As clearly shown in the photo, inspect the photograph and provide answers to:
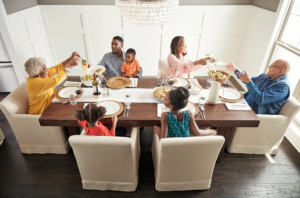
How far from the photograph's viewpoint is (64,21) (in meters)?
3.49

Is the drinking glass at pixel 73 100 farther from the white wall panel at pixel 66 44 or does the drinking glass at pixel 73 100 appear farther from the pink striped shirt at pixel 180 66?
the white wall panel at pixel 66 44

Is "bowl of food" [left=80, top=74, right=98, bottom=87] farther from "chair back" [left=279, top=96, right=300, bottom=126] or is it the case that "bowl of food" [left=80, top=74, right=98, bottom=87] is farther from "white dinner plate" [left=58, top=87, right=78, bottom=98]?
"chair back" [left=279, top=96, right=300, bottom=126]

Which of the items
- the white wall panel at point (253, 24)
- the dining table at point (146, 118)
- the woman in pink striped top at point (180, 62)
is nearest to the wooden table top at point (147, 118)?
the dining table at point (146, 118)

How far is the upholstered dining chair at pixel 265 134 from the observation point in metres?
1.88

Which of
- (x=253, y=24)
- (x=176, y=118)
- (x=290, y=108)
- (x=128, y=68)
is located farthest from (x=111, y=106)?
(x=253, y=24)

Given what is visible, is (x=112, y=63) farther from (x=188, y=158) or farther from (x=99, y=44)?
(x=188, y=158)

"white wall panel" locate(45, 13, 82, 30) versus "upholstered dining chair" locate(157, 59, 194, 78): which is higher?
"white wall panel" locate(45, 13, 82, 30)

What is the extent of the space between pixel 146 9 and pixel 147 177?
5.28 ft

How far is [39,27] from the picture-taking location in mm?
3420

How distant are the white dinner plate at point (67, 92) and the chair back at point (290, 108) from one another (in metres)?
2.21

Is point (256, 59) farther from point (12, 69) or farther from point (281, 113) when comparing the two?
point (12, 69)

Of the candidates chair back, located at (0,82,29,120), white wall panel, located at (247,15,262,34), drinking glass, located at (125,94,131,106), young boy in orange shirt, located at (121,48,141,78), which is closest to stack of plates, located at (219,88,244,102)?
drinking glass, located at (125,94,131,106)

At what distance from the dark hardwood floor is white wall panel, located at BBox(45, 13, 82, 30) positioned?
2.28m

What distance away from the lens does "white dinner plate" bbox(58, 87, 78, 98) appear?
1980mm
